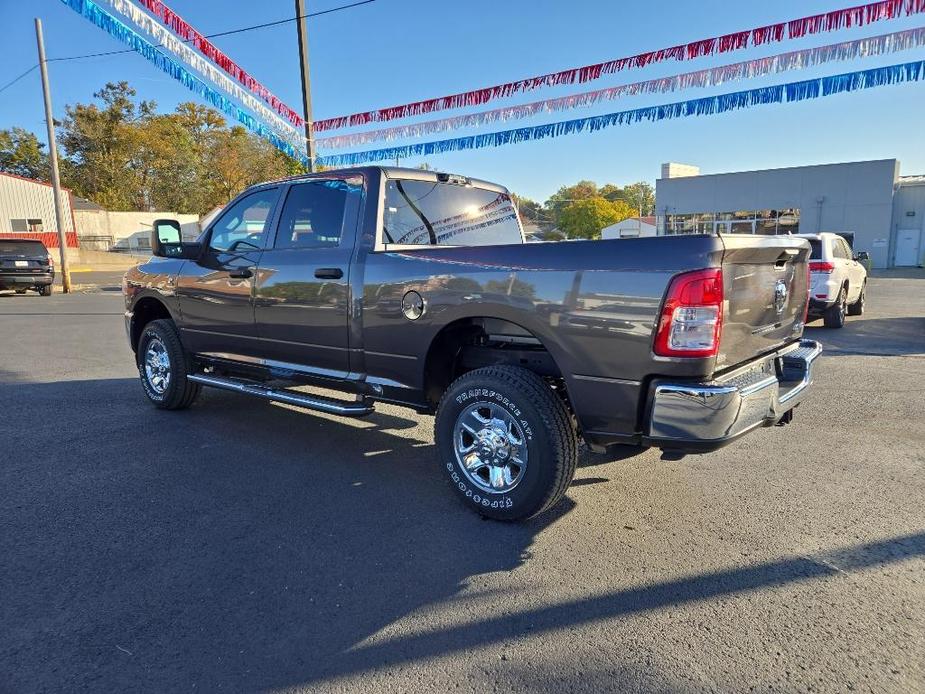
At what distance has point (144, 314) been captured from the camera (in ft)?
20.6

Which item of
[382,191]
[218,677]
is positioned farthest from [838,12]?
[218,677]

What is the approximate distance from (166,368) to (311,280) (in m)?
2.34

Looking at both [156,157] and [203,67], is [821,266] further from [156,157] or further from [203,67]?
[156,157]

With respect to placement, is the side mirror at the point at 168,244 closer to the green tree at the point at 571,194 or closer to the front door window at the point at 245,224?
the front door window at the point at 245,224

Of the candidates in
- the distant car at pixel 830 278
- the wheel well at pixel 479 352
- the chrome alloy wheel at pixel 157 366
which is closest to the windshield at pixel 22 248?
the chrome alloy wheel at pixel 157 366

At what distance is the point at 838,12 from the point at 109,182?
66.3m

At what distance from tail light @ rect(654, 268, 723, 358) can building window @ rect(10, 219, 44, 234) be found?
44.6 metres

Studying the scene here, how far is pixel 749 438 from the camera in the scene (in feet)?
16.0

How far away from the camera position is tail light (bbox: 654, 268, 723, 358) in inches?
110

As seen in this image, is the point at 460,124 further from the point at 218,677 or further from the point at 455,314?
the point at 218,677

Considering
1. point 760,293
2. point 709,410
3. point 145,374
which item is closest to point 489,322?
point 709,410

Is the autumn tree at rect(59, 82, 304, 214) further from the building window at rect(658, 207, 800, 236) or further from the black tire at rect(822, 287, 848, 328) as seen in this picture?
the black tire at rect(822, 287, 848, 328)

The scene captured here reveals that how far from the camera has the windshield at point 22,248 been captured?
706 inches

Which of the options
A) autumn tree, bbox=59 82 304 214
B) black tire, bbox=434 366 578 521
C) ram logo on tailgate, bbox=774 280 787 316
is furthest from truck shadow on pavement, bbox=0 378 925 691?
autumn tree, bbox=59 82 304 214
